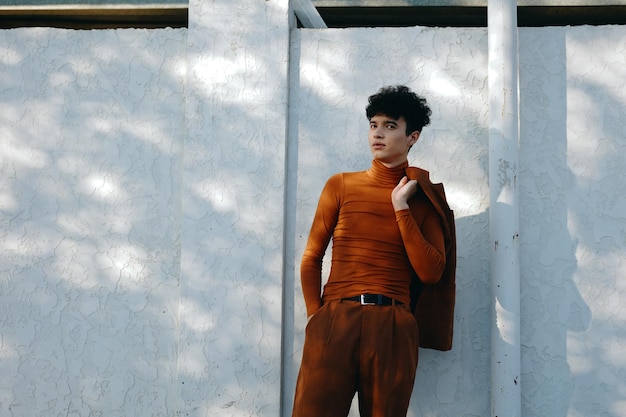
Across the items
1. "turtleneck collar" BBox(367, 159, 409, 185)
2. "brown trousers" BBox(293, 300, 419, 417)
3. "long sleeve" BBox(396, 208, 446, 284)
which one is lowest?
"brown trousers" BBox(293, 300, 419, 417)

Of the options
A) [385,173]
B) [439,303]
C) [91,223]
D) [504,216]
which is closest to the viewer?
[385,173]

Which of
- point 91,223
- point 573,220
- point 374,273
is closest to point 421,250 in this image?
point 374,273

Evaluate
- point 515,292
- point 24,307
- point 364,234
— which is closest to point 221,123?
point 364,234

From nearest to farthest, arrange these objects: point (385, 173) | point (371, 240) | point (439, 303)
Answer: point (371, 240) → point (385, 173) → point (439, 303)

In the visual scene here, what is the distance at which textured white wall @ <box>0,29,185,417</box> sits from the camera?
4.03 meters

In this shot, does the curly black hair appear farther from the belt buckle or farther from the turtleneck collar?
the belt buckle

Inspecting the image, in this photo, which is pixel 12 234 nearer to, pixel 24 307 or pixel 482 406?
pixel 24 307

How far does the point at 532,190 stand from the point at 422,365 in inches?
40.0

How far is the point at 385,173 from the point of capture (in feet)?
11.2

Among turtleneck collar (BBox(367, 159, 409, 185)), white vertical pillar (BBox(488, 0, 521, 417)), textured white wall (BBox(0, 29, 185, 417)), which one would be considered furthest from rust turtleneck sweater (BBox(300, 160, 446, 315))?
textured white wall (BBox(0, 29, 185, 417))

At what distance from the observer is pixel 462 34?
3.97 metres

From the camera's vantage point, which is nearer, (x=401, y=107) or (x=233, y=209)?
(x=401, y=107)

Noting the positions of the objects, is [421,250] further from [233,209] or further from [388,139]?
[233,209]

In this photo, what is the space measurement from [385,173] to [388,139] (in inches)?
5.9
